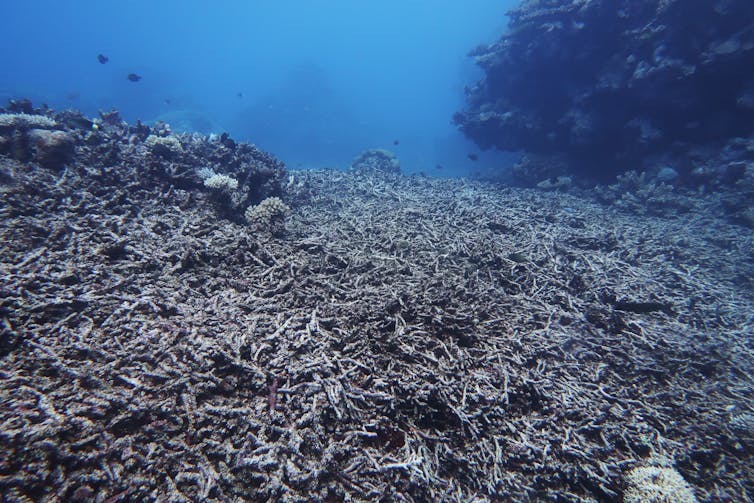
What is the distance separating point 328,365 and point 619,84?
16.2 metres

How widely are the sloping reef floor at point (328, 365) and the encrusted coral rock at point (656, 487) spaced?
0.11 m

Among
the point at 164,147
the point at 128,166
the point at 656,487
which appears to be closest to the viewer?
the point at 656,487

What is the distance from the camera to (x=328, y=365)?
10.6ft

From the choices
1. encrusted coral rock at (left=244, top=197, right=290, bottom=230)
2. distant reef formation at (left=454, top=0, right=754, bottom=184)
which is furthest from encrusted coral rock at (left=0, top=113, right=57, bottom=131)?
distant reef formation at (left=454, top=0, right=754, bottom=184)

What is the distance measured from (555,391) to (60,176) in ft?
27.3

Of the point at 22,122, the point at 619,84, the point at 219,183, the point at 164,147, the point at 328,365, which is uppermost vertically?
the point at 619,84

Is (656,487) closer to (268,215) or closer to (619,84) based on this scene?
(268,215)

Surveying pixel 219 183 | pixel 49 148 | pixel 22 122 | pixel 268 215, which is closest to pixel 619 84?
pixel 268 215

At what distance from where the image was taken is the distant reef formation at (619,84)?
10906 mm

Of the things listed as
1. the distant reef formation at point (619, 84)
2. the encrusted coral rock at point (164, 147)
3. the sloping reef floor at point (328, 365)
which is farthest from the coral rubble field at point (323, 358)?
the distant reef formation at point (619, 84)

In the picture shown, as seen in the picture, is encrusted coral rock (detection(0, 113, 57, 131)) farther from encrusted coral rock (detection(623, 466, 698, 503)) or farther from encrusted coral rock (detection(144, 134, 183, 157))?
encrusted coral rock (detection(623, 466, 698, 503))

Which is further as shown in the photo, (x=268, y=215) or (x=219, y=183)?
(x=219, y=183)

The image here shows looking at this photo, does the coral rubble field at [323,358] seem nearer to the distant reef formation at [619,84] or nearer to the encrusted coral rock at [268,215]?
the encrusted coral rock at [268,215]

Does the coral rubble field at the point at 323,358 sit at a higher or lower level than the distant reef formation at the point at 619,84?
lower
